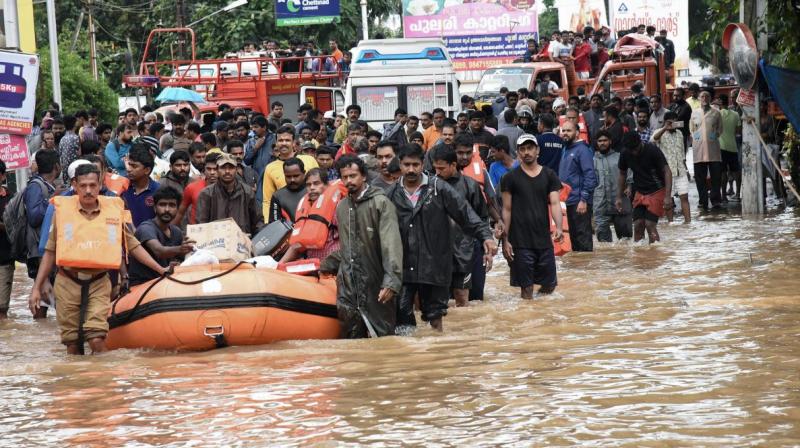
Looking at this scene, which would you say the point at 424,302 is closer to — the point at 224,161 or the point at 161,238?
the point at 161,238

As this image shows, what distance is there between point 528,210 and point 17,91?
5.65 m

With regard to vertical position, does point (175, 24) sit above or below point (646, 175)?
above

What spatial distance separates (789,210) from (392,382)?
44.6 ft

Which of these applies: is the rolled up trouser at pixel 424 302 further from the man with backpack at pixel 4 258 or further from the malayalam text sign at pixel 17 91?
→ the malayalam text sign at pixel 17 91

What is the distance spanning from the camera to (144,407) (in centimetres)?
836

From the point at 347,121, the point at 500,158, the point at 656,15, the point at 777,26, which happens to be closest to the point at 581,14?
the point at 656,15

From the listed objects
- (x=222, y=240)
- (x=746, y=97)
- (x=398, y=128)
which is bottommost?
(x=222, y=240)

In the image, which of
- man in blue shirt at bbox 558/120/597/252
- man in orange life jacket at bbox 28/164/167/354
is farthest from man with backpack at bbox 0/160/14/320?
man in blue shirt at bbox 558/120/597/252

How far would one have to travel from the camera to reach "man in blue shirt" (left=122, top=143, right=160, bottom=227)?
11969mm

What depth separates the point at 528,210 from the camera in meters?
12.1

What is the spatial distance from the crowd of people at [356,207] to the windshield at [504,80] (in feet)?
31.9

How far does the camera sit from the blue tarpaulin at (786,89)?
1678 cm

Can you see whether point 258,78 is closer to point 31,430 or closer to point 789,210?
point 789,210

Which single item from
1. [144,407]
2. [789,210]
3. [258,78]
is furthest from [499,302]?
[258,78]
